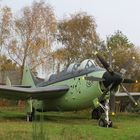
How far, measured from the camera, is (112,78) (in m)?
18.6

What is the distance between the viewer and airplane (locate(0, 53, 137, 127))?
18.9 m

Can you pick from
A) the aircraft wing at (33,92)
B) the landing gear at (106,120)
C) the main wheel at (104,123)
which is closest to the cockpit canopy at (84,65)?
the aircraft wing at (33,92)

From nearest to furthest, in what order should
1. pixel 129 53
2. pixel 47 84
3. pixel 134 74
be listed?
pixel 47 84, pixel 134 74, pixel 129 53

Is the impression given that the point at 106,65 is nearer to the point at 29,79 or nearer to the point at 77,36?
the point at 29,79

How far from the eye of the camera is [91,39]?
54.4 meters

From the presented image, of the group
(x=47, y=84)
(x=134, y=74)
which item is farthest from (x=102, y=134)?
(x=134, y=74)

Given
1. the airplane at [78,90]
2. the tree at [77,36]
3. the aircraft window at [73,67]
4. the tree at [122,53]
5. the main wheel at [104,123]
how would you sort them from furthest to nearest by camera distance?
the tree at [77,36] → the tree at [122,53] → the aircraft window at [73,67] → the airplane at [78,90] → the main wheel at [104,123]

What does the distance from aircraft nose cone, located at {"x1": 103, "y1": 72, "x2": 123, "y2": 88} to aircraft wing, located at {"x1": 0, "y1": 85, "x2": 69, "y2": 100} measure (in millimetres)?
3455

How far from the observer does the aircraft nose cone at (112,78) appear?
18438mm

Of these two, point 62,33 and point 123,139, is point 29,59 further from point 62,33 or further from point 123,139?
point 123,139

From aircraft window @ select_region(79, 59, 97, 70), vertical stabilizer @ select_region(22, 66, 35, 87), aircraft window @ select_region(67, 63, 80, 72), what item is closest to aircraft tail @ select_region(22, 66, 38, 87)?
vertical stabilizer @ select_region(22, 66, 35, 87)

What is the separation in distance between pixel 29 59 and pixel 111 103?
105 feet

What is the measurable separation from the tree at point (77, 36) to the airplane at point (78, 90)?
28226 millimetres

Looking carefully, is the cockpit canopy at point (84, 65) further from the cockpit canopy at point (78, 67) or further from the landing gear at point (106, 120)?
the landing gear at point (106, 120)
